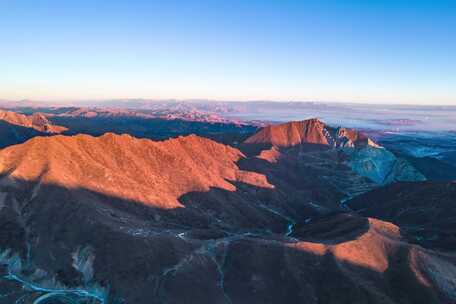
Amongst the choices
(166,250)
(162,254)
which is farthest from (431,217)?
(162,254)

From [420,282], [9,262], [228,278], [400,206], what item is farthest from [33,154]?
[400,206]

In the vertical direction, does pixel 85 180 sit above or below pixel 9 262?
above

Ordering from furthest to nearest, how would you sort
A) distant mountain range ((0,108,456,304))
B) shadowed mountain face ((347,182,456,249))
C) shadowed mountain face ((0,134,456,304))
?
shadowed mountain face ((347,182,456,249)), distant mountain range ((0,108,456,304)), shadowed mountain face ((0,134,456,304))

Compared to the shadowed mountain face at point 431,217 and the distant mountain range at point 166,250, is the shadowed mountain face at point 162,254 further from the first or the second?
the shadowed mountain face at point 431,217

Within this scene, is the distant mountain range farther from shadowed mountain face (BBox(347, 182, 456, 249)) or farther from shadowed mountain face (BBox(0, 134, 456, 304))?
shadowed mountain face (BBox(347, 182, 456, 249))

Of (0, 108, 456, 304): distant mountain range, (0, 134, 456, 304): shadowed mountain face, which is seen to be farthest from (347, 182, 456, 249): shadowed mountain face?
(0, 134, 456, 304): shadowed mountain face

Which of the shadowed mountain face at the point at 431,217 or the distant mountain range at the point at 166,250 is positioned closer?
the distant mountain range at the point at 166,250

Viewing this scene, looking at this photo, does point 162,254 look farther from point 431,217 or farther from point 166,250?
point 431,217

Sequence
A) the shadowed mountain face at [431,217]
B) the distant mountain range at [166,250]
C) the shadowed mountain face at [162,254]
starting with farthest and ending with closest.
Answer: the shadowed mountain face at [431,217], the distant mountain range at [166,250], the shadowed mountain face at [162,254]

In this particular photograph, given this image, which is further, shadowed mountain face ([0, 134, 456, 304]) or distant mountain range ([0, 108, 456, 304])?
distant mountain range ([0, 108, 456, 304])

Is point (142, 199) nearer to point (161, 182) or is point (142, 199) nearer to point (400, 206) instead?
point (161, 182)

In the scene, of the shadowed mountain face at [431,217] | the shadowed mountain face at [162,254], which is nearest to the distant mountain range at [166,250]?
the shadowed mountain face at [162,254]
